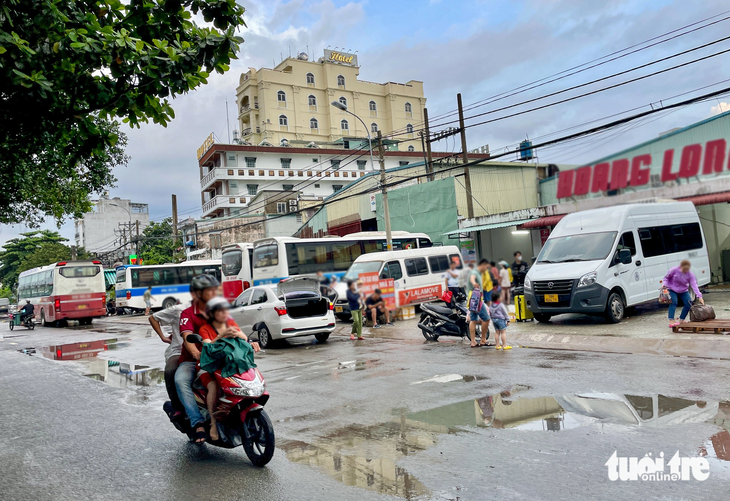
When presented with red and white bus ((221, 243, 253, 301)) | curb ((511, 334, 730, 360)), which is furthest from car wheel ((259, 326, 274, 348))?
curb ((511, 334, 730, 360))

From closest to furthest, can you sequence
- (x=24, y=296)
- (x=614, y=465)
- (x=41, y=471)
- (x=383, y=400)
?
1. (x=614, y=465)
2. (x=41, y=471)
3. (x=383, y=400)
4. (x=24, y=296)

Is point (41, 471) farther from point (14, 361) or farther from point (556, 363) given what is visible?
point (14, 361)

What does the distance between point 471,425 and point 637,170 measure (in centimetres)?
487

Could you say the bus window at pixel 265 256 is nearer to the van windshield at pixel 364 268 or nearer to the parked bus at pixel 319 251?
the parked bus at pixel 319 251

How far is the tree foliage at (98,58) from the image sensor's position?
502 cm

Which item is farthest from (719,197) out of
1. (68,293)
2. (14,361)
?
(68,293)

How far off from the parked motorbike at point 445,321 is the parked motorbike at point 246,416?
6371 millimetres

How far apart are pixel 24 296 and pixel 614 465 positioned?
121ft

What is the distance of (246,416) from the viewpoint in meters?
4.93

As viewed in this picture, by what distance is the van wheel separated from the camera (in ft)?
40.1

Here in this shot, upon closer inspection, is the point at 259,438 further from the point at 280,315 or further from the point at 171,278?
the point at 280,315

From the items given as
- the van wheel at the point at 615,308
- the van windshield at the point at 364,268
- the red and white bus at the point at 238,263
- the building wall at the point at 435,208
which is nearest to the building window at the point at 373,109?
the van wheel at the point at 615,308

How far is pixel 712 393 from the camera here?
21.4ft

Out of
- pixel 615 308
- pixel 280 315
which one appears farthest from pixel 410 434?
pixel 615 308
